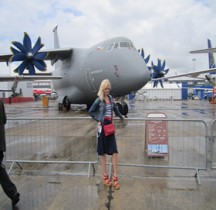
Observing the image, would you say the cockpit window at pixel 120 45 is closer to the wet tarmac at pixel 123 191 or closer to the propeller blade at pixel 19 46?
the propeller blade at pixel 19 46

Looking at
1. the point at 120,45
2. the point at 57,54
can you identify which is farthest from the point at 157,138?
the point at 57,54

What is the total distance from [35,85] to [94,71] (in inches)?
3940

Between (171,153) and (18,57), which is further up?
(18,57)

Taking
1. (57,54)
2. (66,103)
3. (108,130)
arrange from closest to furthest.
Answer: (108,130) < (57,54) < (66,103)

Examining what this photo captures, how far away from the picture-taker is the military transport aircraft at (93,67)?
41.4 ft

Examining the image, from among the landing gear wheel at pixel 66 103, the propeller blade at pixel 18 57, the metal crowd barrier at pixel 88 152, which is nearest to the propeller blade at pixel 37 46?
the propeller blade at pixel 18 57

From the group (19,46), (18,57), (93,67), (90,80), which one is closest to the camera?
(93,67)

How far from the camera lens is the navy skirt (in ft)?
15.0

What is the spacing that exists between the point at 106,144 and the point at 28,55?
1422 cm

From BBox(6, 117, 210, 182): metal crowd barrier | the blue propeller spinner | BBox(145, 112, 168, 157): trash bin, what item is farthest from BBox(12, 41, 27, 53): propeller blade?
BBox(145, 112, 168, 157): trash bin

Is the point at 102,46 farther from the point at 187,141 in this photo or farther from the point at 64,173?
the point at 64,173

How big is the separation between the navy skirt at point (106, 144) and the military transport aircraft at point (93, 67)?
26.2 feet

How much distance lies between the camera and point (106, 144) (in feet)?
15.2

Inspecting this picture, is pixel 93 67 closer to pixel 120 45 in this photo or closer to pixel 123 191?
pixel 120 45
